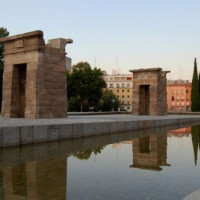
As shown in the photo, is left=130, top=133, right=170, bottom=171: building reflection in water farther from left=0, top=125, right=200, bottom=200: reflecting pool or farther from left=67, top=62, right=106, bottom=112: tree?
left=67, top=62, right=106, bottom=112: tree

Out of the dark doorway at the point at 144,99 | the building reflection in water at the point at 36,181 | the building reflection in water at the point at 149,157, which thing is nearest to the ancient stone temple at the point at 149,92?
the dark doorway at the point at 144,99

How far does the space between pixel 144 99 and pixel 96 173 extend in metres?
23.1

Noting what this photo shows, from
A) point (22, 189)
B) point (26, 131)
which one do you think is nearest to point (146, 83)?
point (26, 131)

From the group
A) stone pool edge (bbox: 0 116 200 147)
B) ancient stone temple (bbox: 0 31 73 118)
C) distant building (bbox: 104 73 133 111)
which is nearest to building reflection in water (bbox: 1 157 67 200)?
stone pool edge (bbox: 0 116 200 147)

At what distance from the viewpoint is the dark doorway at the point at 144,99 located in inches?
1114

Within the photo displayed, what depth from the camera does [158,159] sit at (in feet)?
26.2

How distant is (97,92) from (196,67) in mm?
17671

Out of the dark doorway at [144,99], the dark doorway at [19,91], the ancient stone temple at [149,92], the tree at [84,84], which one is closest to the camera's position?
the dark doorway at [19,91]

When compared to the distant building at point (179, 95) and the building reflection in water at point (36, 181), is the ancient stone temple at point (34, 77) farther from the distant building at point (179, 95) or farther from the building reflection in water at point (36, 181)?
the distant building at point (179, 95)

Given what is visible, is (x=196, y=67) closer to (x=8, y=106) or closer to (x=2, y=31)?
(x=2, y=31)

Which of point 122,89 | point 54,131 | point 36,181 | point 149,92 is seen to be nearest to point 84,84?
point 149,92

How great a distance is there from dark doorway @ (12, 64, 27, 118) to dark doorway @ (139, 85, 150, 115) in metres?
13.5

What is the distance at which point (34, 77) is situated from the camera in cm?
1545

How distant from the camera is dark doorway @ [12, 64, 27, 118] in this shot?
1692 centimetres
